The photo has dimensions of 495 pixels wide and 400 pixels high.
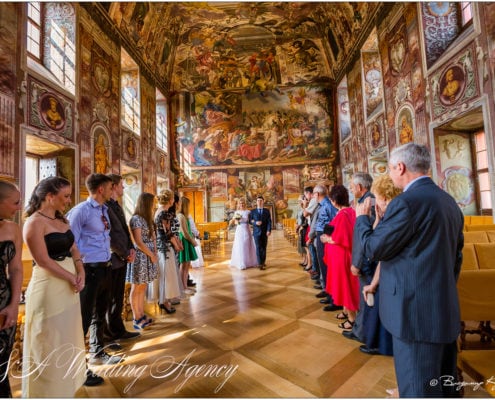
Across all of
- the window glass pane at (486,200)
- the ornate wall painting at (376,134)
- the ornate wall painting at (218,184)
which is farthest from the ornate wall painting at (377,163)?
the ornate wall painting at (218,184)

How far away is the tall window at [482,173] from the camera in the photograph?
23.2 feet

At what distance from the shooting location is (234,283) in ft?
17.4

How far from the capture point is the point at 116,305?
3.13 meters

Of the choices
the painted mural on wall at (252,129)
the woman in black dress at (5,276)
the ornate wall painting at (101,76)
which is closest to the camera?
the woman in black dress at (5,276)

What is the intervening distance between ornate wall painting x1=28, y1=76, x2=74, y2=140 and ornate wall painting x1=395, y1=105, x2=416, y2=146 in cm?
1128

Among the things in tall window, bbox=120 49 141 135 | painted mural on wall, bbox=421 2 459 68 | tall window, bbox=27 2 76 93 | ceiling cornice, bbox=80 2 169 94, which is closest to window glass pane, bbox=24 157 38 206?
tall window, bbox=27 2 76 93

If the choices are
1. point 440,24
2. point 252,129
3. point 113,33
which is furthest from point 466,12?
point 252,129

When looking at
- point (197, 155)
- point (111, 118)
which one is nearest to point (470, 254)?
point (111, 118)

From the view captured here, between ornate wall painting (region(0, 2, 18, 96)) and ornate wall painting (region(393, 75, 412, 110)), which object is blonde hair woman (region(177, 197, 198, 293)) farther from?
ornate wall painting (region(393, 75, 412, 110))

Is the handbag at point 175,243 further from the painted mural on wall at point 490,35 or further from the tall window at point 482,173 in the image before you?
the tall window at point 482,173

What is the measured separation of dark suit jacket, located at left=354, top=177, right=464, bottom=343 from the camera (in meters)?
1.31

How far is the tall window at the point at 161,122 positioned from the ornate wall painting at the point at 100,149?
292 inches

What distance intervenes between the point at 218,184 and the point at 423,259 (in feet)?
60.6

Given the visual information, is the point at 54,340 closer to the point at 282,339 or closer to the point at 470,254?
the point at 282,339
